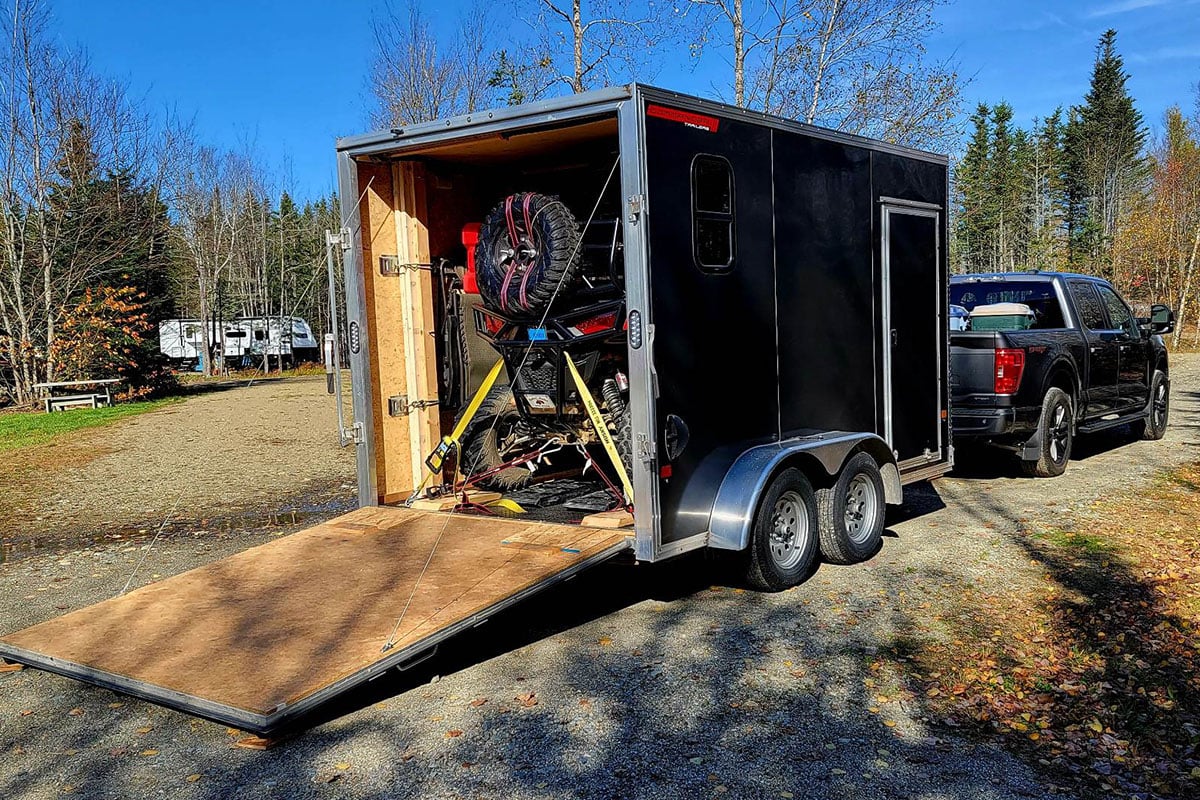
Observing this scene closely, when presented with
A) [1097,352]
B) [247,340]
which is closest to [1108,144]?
[247,340]

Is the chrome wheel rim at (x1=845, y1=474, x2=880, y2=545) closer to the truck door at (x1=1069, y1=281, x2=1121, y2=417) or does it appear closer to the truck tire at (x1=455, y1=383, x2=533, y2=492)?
the truck tire at (x1=455, y1=383, x2=533, y2=492)

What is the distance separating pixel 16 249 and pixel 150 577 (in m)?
17.8

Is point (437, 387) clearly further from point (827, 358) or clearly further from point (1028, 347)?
point (1028, 347)

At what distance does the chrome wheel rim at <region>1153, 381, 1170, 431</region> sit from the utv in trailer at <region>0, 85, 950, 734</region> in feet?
18.1

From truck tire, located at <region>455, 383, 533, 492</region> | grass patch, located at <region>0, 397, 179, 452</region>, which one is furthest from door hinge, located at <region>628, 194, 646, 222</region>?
grass patch, located at <region>0, 397, 179, 452</region>

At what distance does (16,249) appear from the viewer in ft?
70.9

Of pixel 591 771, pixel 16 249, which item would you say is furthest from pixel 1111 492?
pixel 16 249

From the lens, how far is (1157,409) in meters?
11.9

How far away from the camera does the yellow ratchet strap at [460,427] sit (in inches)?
263

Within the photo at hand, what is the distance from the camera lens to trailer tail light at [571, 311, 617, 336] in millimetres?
→ 6156

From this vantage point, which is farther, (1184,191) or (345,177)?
(1184,191)

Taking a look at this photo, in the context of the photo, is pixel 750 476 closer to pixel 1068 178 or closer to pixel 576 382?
pixel 576 382

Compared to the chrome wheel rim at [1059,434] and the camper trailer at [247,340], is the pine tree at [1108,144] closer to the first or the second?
the camper trailer at [247,340]

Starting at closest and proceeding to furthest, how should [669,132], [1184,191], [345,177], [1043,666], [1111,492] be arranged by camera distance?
[1043,666] < [669,132] < [345,177] < [1111,492] < [1184,191]
